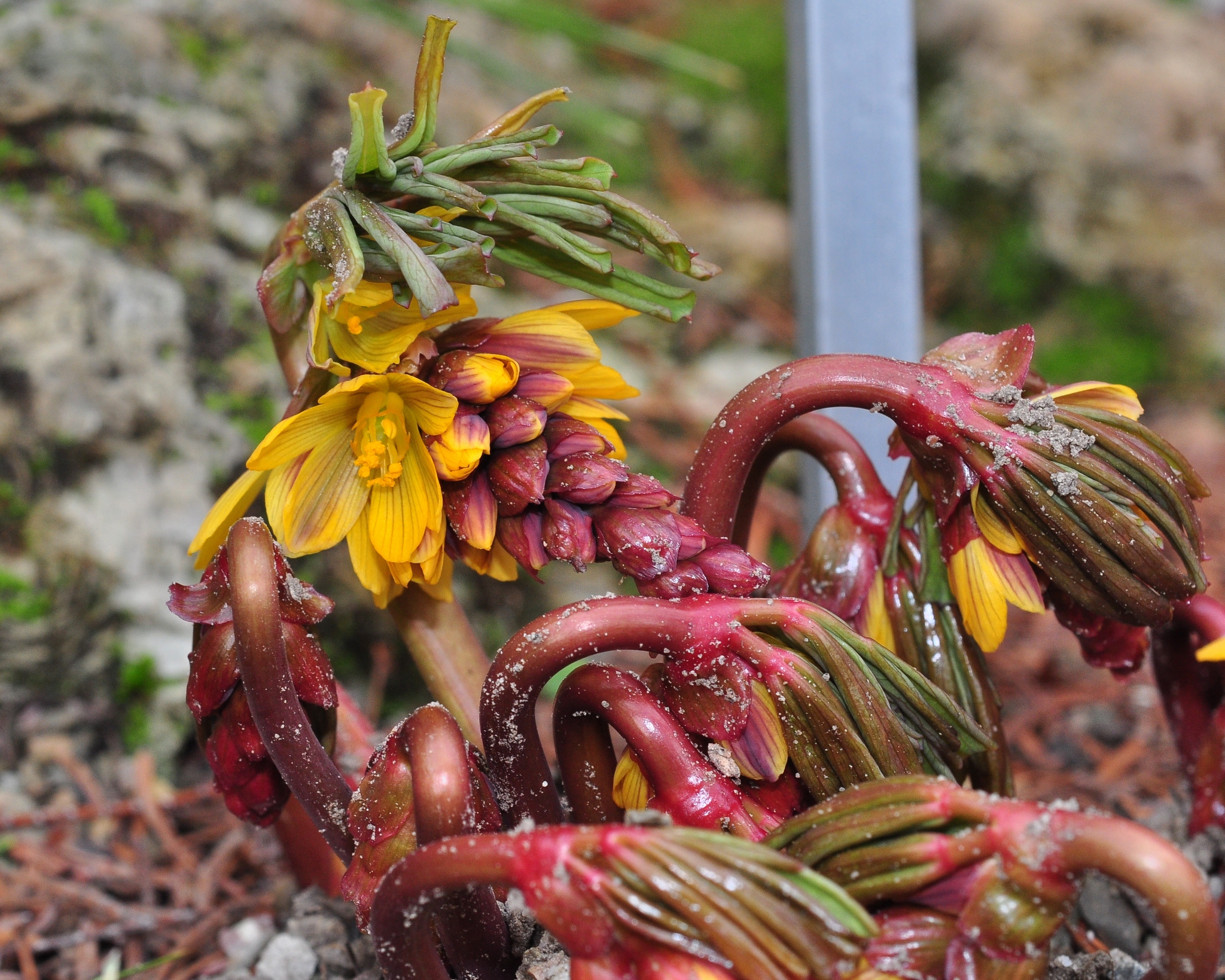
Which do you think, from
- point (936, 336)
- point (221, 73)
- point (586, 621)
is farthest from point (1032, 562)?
point (936, 336)

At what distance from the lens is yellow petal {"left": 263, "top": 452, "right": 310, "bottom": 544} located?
821mm

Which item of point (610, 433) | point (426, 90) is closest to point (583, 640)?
point (610, 433)

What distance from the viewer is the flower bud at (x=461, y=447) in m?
0.78

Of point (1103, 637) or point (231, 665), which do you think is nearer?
point (231, 665)

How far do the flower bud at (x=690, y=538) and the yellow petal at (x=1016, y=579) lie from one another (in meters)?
0.23

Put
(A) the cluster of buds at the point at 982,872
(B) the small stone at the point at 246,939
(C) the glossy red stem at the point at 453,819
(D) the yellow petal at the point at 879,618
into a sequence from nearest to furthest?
1. (A) the cluster of buds at the point at 982,872
2. (C) the glossy red stem at the point at 453,819
3. (D) the yellow petal at the point at 879,618
4. (B) the small stone at the point at 246,939

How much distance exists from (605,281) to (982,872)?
1.77 ft

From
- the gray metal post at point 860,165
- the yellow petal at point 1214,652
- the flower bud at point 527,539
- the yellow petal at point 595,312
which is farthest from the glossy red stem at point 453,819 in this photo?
the gray metal post at point 860,165

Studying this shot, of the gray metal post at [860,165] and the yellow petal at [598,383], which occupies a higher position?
the gray metal post at [860,165]

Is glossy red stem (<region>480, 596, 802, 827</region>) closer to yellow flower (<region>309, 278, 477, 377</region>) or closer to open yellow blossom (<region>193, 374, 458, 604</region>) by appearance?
open yellow blossom (<region>193, 374, 458, 604</region>)

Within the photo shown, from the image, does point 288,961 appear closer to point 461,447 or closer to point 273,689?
point 273,689

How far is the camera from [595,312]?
880 millimetres

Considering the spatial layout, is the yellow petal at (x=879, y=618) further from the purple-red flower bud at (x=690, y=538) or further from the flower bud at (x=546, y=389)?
the flower bud at (x=546, y=389)

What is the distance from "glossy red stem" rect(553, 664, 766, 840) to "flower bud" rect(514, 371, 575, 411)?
0.21 m
